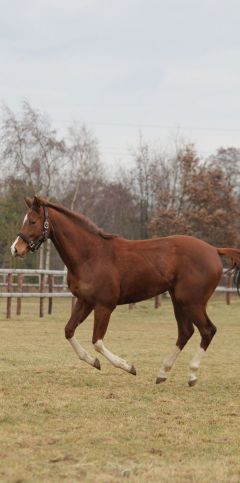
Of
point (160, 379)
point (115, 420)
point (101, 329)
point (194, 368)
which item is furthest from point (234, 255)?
point (115, 420)

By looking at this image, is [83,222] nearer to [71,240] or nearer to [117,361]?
[71,240]

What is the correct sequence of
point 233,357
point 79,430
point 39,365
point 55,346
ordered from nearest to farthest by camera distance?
point 79,430 → point 39,365 → point 233,357 → point 55,346

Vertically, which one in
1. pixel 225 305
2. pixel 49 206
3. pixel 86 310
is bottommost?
pixel 225 305

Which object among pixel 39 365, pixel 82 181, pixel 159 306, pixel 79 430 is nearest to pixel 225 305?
pixel 159 306

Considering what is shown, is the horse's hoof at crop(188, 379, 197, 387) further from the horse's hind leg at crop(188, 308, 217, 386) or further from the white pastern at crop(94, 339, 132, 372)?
the white pastern at crop(94, 339, 132, 372)

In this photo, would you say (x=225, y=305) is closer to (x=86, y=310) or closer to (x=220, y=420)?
(x=86, y=310)

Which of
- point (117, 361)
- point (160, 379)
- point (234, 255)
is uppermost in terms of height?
point (234, 255)

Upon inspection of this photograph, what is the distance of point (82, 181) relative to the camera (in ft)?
171

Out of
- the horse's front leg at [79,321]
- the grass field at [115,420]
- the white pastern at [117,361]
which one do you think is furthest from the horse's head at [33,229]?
the grass field at [115,420]

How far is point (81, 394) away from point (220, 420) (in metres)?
1.69

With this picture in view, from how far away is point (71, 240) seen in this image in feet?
28.1

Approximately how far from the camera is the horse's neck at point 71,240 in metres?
8.48

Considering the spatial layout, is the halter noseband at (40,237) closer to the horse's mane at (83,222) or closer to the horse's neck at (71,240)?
the horse's neck at (71,240)

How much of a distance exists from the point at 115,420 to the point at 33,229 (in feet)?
9.93
